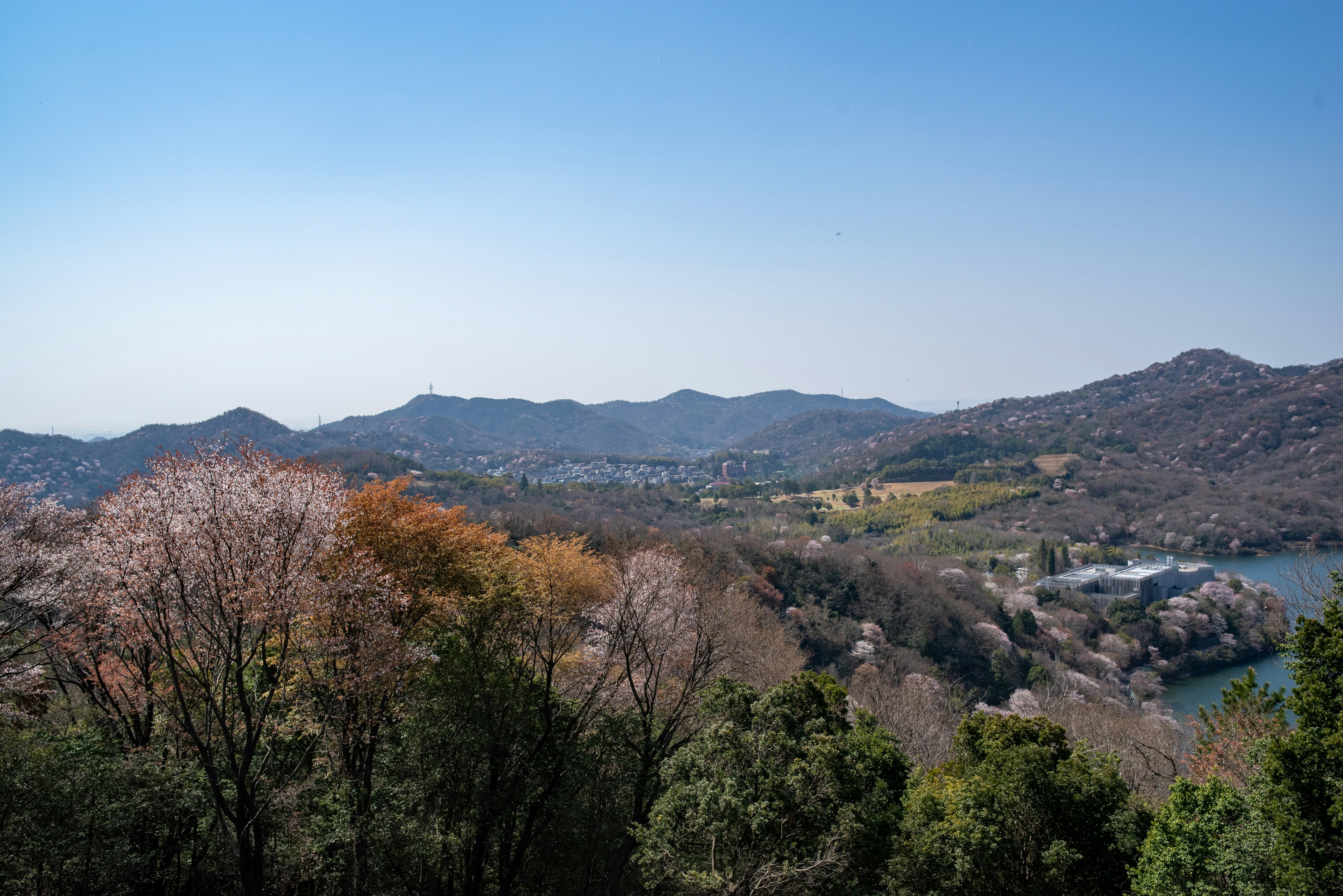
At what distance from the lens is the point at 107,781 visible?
34.4ft

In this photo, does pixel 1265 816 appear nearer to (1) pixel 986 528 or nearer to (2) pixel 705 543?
(2) pixel 705 543

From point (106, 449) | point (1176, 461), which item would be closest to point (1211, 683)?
point (1176, 461)

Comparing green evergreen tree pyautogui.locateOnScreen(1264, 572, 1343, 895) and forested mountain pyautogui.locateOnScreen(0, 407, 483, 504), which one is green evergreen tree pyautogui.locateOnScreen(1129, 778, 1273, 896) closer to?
green evergreen tree pyautogui.locateOnScreen(1264, 572, 1343, 895)

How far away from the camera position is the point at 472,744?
12.6 metres

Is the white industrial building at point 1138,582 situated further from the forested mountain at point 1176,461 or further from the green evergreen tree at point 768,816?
the green evergreen tree at point 768,816

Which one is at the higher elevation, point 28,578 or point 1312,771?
point 28,578

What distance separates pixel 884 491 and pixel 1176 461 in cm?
4127

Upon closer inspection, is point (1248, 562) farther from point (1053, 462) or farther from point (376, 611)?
point (376, 611)

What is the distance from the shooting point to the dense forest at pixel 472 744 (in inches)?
364

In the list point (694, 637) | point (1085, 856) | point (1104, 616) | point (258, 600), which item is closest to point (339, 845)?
point (258, 600)

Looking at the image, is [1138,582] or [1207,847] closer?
[1207,847]

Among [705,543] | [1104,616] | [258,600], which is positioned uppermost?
[258,600]

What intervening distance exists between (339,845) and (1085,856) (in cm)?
1288

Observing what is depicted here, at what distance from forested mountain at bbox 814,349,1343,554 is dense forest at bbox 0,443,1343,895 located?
72.3 m
